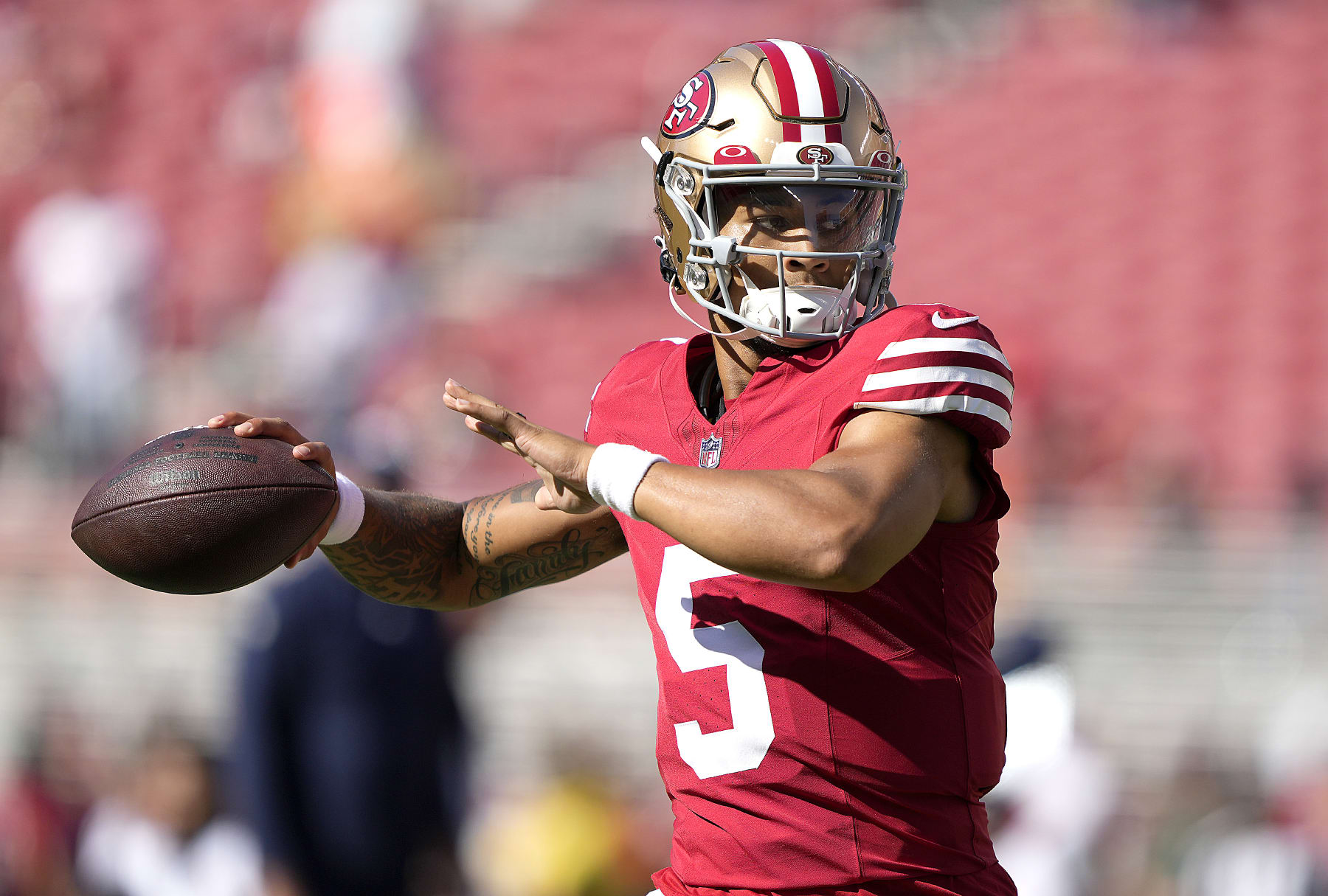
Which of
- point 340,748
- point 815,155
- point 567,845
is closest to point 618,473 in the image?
point 815,155

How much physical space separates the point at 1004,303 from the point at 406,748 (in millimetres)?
6604

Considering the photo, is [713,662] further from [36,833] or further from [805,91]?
[36,833]

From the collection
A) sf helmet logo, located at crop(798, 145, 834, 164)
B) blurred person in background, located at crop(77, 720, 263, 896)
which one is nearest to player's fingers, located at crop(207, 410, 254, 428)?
sf helmet logo, located at crop(798, 145, 834, 164)

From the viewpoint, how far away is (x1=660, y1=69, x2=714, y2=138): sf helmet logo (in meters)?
2.29

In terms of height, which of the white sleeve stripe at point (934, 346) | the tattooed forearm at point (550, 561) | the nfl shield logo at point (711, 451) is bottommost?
the tattooed forearm at point (550, 561)

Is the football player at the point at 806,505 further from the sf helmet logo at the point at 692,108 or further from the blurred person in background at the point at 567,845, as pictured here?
the blurred person in background at the point at 567,845

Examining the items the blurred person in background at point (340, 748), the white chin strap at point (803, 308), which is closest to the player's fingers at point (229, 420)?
the white chin strap at point (803, 308)

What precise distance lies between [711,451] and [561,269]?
28.8 feet

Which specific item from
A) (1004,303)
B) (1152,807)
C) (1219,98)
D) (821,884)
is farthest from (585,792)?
(1219,98)

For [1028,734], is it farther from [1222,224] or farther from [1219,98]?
[1219,98]

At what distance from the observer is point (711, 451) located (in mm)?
2176

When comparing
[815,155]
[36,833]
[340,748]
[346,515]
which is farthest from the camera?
[36,833]

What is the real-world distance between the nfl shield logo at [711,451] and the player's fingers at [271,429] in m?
0.65

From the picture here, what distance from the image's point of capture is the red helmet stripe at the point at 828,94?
2205mm
